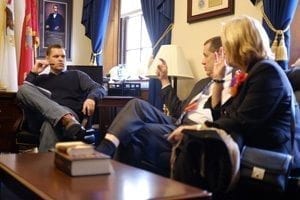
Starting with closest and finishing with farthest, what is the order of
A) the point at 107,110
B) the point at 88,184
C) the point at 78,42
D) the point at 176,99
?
the point at 88,184 < the point at 176,99 < the point at 107,110 < the point at 78,42

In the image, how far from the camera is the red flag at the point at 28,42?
13.5 feet

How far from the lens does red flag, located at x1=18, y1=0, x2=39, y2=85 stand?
411cm

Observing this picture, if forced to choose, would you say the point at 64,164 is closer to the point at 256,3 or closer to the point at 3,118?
the point at 256,3

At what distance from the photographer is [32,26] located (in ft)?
13.8

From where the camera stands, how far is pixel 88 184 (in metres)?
1.42

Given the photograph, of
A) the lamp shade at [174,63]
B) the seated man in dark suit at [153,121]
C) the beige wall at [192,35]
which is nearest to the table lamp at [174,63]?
the lamp shade at [174,63]

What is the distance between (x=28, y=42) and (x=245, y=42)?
2880 millimetres

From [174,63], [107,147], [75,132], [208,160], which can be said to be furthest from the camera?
[174,63]

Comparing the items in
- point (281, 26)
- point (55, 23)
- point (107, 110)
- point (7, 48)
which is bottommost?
point (107, 110)

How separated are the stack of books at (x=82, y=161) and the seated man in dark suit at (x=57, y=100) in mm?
1103

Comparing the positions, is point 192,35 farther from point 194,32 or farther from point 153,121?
point 153,121

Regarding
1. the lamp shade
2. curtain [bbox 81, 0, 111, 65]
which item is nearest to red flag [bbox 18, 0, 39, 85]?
curtain [bbox 81, 0, 111, 65]

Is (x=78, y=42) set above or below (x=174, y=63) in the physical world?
above

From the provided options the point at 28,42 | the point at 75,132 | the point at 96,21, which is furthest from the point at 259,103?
the point at 96,21
